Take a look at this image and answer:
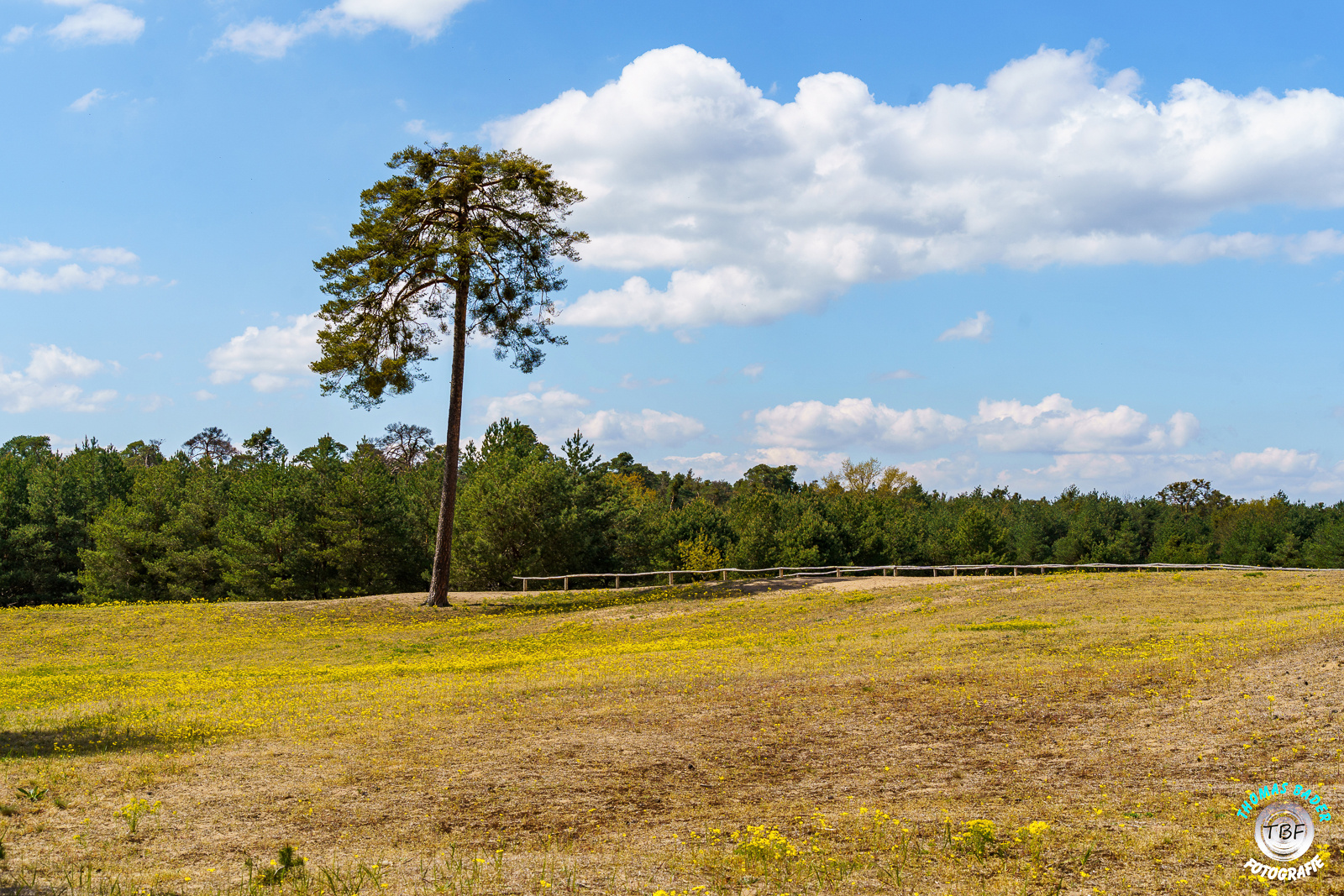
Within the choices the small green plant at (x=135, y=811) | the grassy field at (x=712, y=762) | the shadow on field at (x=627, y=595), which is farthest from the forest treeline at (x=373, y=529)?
the small green plant at (x=135, y=811)

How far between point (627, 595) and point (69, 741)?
22717 mm

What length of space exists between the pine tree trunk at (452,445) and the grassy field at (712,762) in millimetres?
10371

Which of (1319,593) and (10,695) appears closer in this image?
(10,695)

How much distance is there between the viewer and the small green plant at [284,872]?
6902 mm

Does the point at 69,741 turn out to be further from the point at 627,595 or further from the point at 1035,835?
the point at 627,595

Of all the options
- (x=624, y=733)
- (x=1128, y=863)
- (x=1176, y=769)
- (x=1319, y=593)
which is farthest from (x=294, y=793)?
(x=1319, y=593)

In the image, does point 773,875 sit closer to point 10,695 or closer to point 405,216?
point 10,695

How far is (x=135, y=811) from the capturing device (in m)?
8.88

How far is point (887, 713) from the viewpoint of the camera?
12719mm

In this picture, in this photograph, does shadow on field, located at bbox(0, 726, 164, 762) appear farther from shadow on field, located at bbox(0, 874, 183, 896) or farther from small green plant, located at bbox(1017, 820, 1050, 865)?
small green plant, located at bbox(1017, 820, 1050, 865)

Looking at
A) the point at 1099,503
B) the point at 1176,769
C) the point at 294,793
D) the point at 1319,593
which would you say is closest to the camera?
the point at 1176,769

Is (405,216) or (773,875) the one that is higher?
(405,216)

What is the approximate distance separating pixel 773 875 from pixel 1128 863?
2.64 m

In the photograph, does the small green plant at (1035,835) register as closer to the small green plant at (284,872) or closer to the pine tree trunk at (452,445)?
the small green plant at (284,872)
